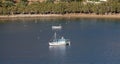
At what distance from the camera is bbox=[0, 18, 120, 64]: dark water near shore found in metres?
70.0

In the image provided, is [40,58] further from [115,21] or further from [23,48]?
[115,21]

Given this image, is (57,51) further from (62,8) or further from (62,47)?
(62,8)

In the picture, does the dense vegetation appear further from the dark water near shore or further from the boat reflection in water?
the boat reflection in water

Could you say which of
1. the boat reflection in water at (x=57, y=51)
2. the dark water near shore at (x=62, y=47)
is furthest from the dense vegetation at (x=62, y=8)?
the boat reflection in water at (x=57, y=51)

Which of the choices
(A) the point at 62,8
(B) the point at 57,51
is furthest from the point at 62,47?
(A) the point at 62,8

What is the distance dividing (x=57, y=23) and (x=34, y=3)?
2080 centimetres

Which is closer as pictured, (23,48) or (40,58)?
(40,58)

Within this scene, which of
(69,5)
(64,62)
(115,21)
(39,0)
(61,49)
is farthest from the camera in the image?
(39,0)

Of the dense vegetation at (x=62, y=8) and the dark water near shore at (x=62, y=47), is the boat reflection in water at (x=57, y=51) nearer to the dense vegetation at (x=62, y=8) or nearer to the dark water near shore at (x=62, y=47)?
Answer: the dark water near shore at (x=62, y=47)

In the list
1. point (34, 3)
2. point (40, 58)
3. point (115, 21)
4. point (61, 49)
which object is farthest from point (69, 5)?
point (40, 58)

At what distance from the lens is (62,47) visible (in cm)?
8031

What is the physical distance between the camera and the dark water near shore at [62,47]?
70000mm

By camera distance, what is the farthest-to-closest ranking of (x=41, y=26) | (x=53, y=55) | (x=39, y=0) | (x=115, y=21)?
(x=39, y=0)
(x=115, y=21)
(x=41, y=26)
(x=53, y=55)

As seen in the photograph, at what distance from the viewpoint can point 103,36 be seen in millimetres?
90562
